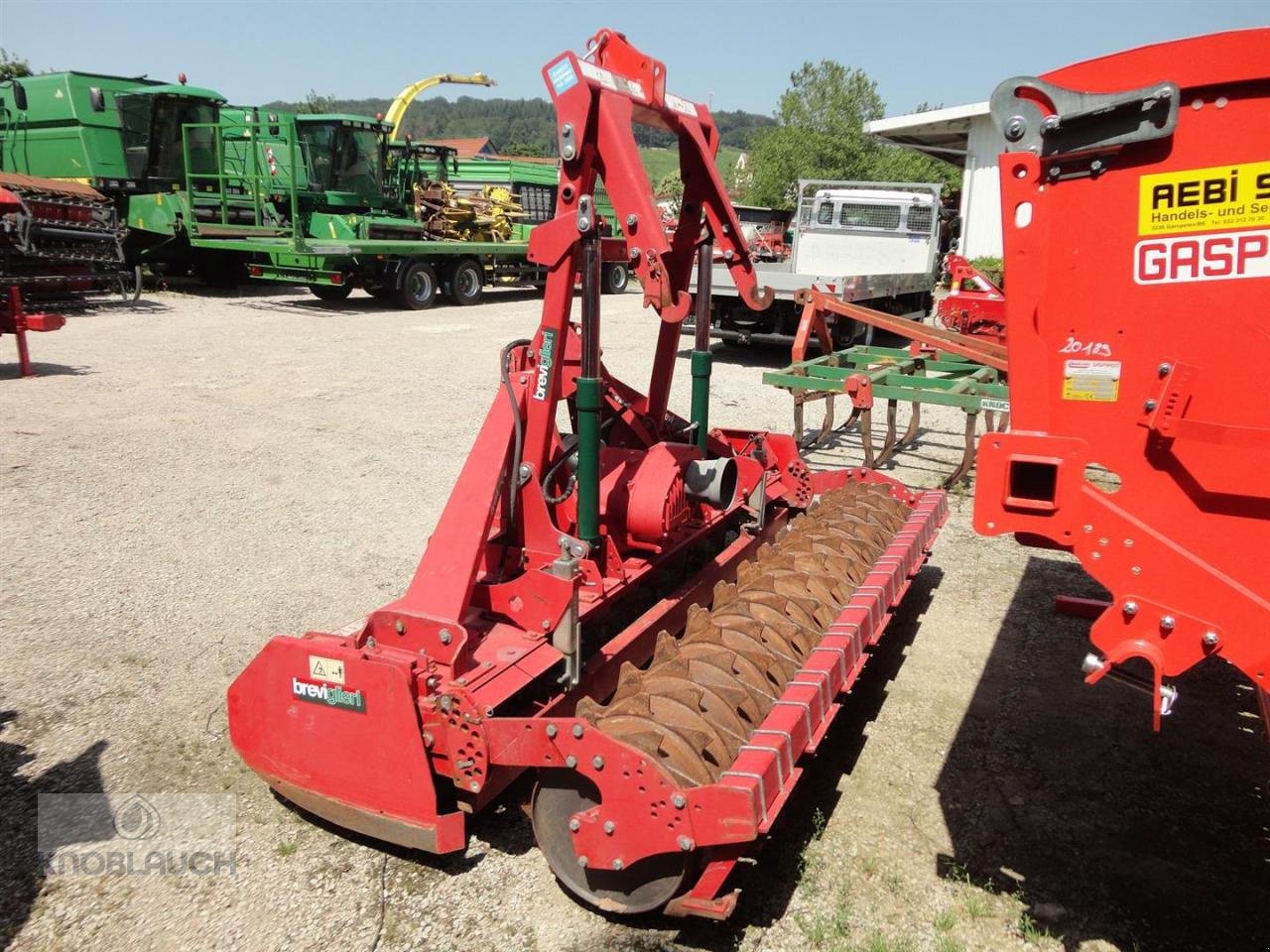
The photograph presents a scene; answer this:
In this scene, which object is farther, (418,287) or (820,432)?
(418,287)

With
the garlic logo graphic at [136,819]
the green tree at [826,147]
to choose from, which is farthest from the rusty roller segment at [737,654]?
the green tree at [826,147]

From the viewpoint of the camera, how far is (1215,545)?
91.0 inches

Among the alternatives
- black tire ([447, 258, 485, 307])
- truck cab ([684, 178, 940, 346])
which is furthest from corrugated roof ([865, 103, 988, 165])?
black tire ([447, 258, 485, 307])

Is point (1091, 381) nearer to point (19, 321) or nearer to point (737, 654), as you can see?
point (737, 654)

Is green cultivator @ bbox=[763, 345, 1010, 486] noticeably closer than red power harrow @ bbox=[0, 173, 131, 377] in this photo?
Yes

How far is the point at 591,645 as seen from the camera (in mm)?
3875

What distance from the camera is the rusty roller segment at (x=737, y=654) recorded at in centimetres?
268

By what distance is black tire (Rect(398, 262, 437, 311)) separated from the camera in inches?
666

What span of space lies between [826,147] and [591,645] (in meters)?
46.4

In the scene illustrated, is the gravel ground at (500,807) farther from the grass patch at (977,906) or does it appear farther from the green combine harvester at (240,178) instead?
the green combine harvester at (240,178)

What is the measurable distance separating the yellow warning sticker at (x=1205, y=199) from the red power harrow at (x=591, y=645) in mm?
1356

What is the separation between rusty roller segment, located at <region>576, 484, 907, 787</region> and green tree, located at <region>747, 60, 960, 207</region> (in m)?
39.9

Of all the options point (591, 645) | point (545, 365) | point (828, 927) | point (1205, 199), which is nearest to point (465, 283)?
point (591, 645)

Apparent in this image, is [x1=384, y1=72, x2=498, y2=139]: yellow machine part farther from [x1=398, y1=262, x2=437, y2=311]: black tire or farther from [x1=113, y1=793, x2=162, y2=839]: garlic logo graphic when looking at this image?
[x1=113, y1=793, x2=162, y2=839]: garlic logo graphic
